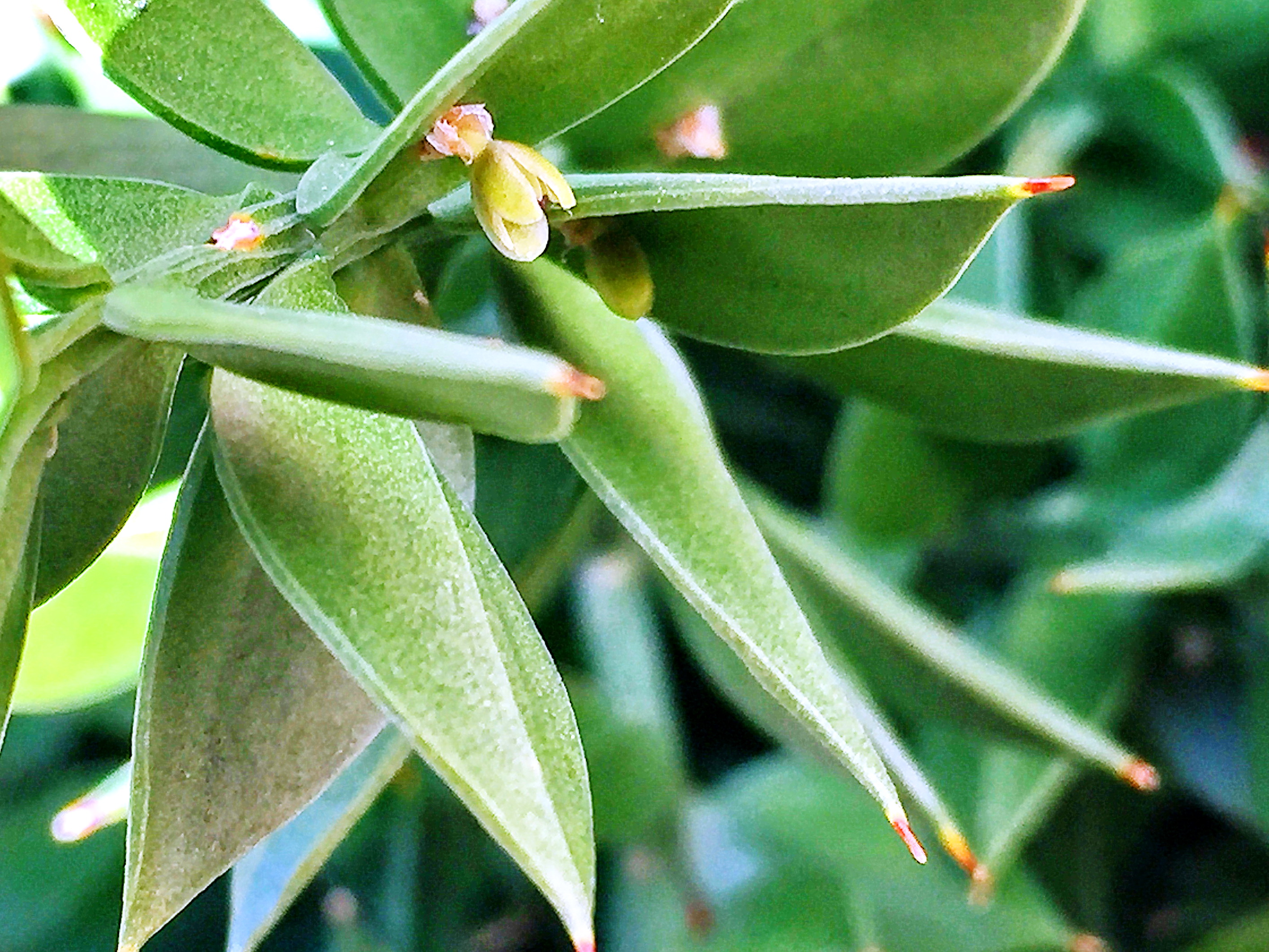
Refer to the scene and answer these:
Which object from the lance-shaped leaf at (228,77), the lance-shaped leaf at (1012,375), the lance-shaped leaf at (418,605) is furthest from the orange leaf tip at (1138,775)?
the lance-shaped leaf at (228,77)

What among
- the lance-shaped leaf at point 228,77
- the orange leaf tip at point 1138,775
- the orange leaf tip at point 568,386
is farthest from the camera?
the orange leaf tip at point 1138,775

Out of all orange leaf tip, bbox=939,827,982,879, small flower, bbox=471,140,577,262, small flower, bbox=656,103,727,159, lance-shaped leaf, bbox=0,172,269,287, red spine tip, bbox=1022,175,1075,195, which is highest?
lance-shaped leaf, bbox=0,172,269,287

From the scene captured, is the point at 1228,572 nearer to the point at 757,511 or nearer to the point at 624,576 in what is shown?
the point at 757,511

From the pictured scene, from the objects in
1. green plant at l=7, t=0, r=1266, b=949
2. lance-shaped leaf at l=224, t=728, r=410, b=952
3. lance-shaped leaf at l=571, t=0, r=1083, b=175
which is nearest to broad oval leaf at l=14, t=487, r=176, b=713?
green plant at l=7, t=0, r=1266, b=949

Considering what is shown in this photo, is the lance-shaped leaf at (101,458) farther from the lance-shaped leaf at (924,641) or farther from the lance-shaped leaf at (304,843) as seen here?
the lance-shaped leaf at (924,641)

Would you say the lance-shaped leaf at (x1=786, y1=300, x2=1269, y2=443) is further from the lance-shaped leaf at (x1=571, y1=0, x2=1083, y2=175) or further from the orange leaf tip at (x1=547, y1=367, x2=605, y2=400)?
the orange leaf tip at (x1=547, y1=367, x2=605, y2=400)

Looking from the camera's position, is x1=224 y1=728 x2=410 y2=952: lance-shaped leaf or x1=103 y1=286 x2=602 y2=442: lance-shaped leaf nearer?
x1=103 y1=286 x2=602 y2=442: lance-shaped leaf
